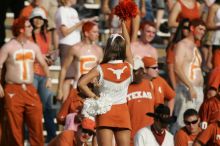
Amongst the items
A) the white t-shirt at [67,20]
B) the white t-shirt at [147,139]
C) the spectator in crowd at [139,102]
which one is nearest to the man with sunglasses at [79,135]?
the spectator in crowd at [139,102]

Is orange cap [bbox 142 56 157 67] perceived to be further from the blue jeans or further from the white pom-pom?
the white pom-pom

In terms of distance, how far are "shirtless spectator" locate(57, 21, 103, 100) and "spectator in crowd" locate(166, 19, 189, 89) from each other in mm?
1182

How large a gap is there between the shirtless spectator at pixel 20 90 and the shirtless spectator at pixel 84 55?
0.56 meters

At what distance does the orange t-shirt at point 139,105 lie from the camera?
13961mm

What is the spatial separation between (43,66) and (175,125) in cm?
205

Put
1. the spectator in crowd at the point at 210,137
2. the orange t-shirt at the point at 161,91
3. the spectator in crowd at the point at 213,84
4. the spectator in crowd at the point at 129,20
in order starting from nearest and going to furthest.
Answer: the spectator in crowd at the point at 210,137
the orange t-shirt at the point at 161,91
the spectator in crowd at the point at 213,84
the spectator in crowd at the point at 129,20

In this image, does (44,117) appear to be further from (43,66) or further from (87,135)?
Answer: (87,135)

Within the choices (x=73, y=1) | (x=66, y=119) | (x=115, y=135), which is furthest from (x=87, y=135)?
(x=73, y=1)

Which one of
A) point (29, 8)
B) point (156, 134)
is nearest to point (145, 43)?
point (29, 8)

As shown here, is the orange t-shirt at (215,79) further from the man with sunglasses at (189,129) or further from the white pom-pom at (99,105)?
the white pom-pom at (99,105)

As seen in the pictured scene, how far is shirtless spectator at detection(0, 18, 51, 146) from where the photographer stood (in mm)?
15133

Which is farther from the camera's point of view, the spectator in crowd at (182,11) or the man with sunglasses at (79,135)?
the spectator in crowd at (182,11)

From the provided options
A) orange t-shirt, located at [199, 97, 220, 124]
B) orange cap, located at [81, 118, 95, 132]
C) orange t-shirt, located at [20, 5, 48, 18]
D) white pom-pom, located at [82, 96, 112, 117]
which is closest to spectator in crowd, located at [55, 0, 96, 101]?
orange t-shirt, located at [20, 5, 48, 18]

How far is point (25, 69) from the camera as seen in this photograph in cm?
1521
